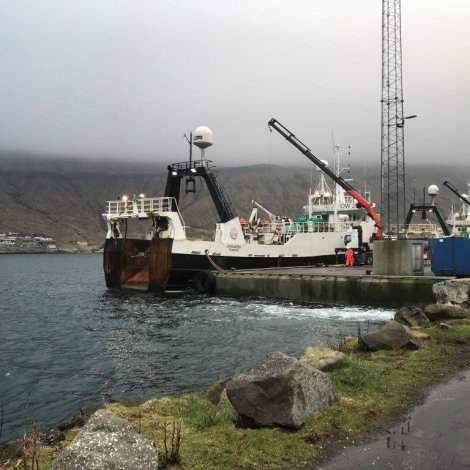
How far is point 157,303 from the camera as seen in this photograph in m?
34.9

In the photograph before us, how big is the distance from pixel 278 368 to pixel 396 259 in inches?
948

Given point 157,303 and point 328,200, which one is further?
point 328,200

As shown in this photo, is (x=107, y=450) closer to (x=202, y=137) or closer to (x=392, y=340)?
(x=392, y=340)

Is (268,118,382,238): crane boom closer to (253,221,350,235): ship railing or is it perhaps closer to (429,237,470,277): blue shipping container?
(253,221,350,235): ship railing

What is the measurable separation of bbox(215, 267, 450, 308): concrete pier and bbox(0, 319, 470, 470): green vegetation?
53.9 feet

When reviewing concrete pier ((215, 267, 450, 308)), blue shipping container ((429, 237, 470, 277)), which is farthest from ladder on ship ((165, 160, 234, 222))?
blue shipping container ((429, 237, 470, 277))

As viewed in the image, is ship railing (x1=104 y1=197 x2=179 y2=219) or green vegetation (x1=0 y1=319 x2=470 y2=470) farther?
ship railing (x1=104 y1=197 x2=179 y2=219)

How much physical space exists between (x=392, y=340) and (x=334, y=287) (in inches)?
746

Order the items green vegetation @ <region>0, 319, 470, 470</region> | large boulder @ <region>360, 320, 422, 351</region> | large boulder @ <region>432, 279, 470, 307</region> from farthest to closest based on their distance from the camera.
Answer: large boulder @ <region>432, 279, 470, 307</region> → large boulder @ <region>360, 320, 422, 351</region> → green vegetation @ <region>0, 319, 470, 470</region>

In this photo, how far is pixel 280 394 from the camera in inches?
288

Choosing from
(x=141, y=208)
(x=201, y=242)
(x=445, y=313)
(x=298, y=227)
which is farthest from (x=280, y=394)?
(x=298, y=227)

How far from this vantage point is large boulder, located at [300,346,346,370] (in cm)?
1014

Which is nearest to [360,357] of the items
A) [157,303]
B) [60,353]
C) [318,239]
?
[60,353]

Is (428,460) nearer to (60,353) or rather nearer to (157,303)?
(60,353)
